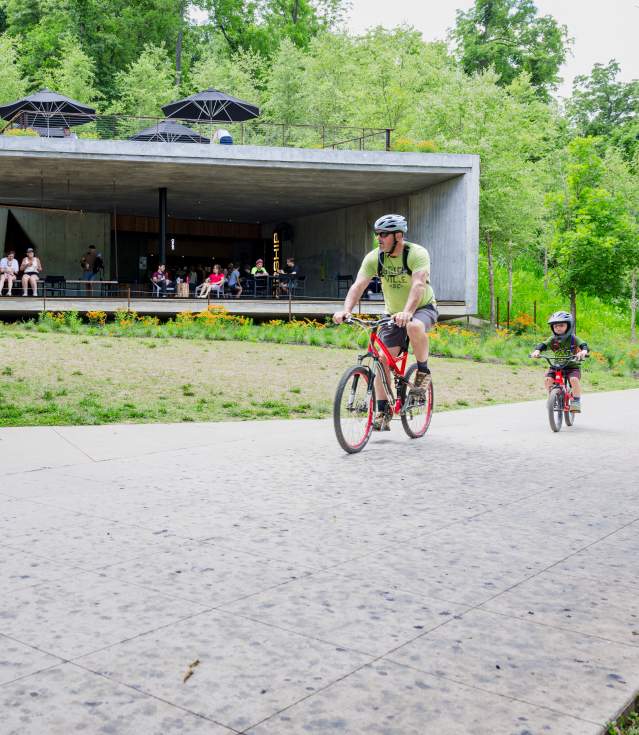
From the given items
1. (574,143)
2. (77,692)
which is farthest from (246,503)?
(574,143)

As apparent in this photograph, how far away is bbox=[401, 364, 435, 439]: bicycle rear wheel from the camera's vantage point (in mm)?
8438

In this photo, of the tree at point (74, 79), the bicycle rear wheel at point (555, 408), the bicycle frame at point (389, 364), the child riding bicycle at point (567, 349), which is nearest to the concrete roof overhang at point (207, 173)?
the tree at point (74, 79)

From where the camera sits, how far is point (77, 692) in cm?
273

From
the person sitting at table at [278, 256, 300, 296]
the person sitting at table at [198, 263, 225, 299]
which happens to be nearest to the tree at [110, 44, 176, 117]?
the person sitting at table at [278, 256, 300, 296]

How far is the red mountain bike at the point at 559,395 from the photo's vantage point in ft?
32.0

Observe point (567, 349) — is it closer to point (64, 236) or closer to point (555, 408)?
point (555, 408)

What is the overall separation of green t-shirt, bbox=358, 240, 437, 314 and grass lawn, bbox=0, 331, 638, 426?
3079mm

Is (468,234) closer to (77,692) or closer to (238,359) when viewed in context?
(238,359)

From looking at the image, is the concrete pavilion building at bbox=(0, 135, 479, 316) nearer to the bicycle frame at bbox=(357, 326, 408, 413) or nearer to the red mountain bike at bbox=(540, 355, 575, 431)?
the red mountain bike at bbox=(540, 355, 575, 431)

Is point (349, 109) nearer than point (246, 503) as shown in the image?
No

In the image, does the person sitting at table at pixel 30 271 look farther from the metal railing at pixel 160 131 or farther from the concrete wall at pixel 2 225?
the concrete wall at pixel 2 225

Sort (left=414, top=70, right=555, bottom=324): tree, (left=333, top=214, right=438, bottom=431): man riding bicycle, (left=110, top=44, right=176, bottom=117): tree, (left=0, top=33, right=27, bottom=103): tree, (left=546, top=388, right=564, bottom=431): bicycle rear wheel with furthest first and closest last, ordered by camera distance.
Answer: (left=110, top=44, right=176, bottom=117): tree → (left=0, top=33, right=27, bottom=103): tree → (left=414, top=70, right=555, bottom=324): tree → (left=546, top=388, right=564, bottom=431): bicycle rear wheel → (left=333, top=214, right=438, bottom=431): man riding bicycle

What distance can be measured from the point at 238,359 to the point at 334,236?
77.1 ft

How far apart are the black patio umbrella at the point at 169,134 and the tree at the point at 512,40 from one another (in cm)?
3943
